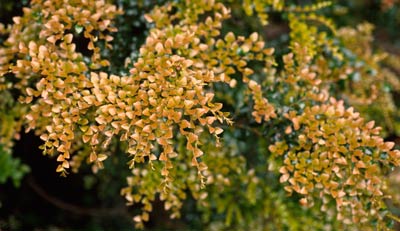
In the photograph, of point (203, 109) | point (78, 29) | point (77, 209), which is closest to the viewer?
point (203, 109)

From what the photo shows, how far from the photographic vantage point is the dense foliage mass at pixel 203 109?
1570mm

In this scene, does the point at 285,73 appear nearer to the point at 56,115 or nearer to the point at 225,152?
the point at 225,152

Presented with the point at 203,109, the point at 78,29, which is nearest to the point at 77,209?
the point at 78,29

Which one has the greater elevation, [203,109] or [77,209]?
[203,109]

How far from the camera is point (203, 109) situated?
1521 mm

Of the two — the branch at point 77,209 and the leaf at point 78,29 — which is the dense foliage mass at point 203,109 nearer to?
the leaf at point 78,29

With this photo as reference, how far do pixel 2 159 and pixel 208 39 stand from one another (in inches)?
44.5

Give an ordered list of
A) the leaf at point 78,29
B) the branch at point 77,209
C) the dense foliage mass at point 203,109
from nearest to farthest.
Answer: the dense foliage mass at point 203,109 → the leaf at point 78,29 → the branch at point 77,209

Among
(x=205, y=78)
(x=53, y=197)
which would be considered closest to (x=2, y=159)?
(x=53, y=197)

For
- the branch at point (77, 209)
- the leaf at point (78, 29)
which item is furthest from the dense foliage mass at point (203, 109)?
the branch at point (77, 209)

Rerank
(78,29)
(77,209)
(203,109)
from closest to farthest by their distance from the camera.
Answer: (203,109)
(78,29)
(77,209)

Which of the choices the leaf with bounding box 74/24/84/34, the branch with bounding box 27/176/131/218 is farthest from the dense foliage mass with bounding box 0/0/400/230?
the branch with bounding box 27/176/131/218

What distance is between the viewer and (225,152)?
2.24 m

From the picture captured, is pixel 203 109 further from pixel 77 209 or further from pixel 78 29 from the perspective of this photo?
pixel 77 209
